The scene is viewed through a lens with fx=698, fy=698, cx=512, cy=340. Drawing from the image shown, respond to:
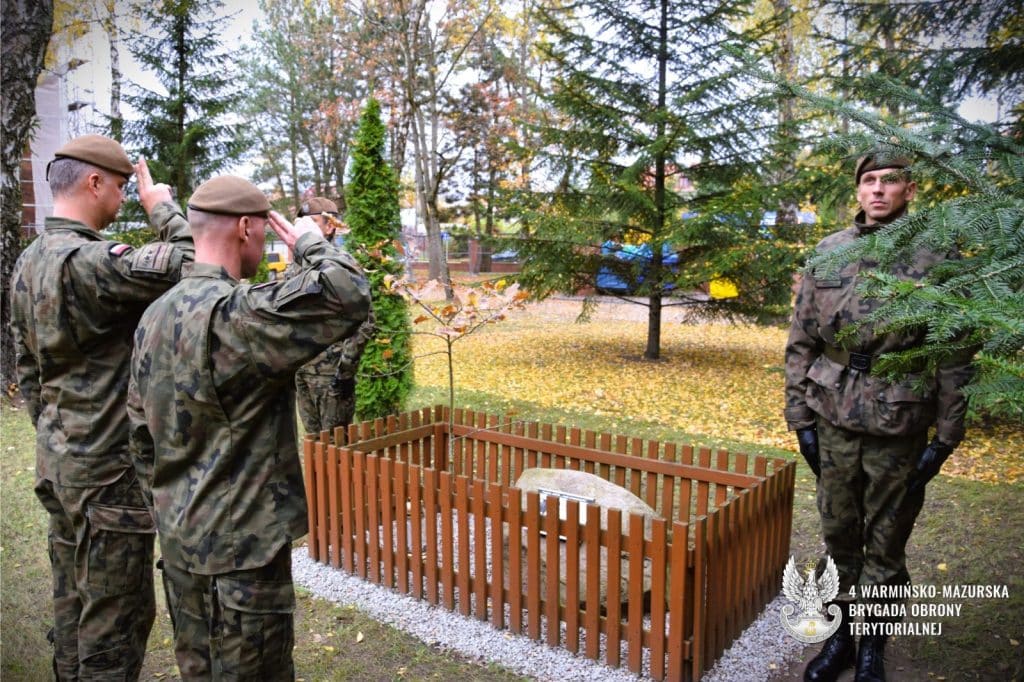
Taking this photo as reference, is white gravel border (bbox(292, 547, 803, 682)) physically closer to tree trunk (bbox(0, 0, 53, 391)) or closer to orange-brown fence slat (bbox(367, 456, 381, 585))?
orange-brown fence slat (bbox(367, 456, 381, 585))

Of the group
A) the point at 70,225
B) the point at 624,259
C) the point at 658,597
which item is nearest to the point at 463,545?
the point at 658,597

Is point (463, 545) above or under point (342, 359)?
under

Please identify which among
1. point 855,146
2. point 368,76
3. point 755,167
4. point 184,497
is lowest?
point 184,497

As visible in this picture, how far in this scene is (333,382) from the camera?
5746 millimetres

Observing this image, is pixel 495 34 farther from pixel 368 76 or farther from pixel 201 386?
pixel 201 386

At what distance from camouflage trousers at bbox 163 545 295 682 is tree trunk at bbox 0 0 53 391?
8.39 meters

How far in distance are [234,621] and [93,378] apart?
133 cm

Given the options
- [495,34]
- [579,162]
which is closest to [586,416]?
[579,162]

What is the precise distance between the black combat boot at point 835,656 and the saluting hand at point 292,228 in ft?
10.4

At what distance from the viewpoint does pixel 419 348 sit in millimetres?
15836

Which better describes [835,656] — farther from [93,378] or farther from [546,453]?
[93,378]

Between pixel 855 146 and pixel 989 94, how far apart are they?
22.5 feet

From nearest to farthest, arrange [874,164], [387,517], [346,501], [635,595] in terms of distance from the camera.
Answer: [874,164]
[635,595]
[387,517]
[346,501]

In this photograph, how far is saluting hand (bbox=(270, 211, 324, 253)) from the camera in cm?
246
